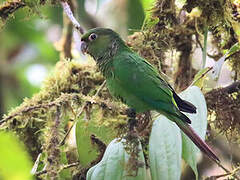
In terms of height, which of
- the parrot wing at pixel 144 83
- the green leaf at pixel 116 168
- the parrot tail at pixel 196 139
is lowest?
the green leaf at pixel 116 168

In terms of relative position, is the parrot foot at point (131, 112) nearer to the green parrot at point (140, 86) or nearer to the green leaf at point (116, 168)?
the green parrot at point (140, 86)

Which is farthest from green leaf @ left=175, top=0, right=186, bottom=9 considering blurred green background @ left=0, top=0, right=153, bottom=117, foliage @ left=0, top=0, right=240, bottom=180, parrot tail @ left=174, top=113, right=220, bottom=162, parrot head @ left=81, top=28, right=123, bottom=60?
blurred green background @ left=0, top=0, right=153, bottom=117

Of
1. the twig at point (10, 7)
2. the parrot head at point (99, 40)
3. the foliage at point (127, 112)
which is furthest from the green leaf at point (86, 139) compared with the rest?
the twig at point (10, 7)

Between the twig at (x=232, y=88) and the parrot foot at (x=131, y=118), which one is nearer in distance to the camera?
the parrot foot at (x=131, y=118)

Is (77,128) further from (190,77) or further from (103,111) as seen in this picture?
(190,77)

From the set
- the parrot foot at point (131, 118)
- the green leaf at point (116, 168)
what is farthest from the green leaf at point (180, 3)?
the green leaf at point (116, 168)

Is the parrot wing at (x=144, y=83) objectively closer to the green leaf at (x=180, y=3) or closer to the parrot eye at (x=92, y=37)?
the parrot eye at (x=92, y=37)

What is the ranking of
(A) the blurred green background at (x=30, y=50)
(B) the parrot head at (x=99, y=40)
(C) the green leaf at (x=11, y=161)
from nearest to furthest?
(C) the green leaf at (x=11, y=161), (B) the parrot head at (x=99, y=40), (A) the blurred green background at (x=30, y=50)

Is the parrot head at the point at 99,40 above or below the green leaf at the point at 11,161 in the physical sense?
above

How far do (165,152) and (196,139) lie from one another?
0.17 meters

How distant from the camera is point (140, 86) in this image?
5.93 feet

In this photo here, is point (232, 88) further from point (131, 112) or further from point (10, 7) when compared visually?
point (10, 7)

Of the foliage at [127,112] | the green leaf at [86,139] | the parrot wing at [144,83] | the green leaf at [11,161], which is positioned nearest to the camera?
the green leaf at [11,161]

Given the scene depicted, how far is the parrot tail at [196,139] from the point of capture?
1.54 m
